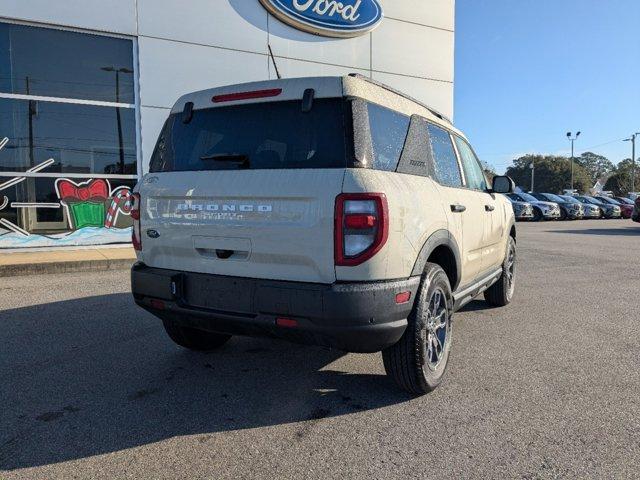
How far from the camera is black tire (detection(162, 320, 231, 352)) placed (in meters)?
A: 3.97

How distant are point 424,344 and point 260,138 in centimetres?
168

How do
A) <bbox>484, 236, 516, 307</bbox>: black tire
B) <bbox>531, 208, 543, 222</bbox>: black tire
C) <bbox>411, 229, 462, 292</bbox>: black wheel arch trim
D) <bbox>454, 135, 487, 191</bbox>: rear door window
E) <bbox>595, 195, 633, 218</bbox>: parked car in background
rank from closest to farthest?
1. <bbox>411, 229, 462, 292</bbox>: black wheel arch trim
2. <bbox>454, 135, 487, 191</bbox>: rear door window
3. <bbox>484, 236, 516, 307</bbox>: black tire
4. <bbox>531, 208, 543, 222</bbox>: black tire
5. <bbox>595, 195, 633, 218</bbox>: parked car in background

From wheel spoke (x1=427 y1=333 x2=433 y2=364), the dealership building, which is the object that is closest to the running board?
wheel spoke (x1=427 y1=333 x2=433 y2=364)

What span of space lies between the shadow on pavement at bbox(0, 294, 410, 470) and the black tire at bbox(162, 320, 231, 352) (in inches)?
3.8

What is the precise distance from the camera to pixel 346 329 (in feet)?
8.87

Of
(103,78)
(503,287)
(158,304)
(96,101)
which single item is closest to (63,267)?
(96,101)

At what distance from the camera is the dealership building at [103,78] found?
942 cm

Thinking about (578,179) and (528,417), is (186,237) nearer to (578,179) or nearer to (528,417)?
(528,417)

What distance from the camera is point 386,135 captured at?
3.11 meters

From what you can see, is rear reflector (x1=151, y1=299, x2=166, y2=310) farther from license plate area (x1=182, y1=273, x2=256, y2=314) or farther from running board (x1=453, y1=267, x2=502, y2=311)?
running board (x1=453, y1=267, x2=502, y2=311)

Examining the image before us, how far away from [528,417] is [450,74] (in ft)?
41.0

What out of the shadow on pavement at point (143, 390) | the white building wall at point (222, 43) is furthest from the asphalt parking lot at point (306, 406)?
the white building wall at point (222, 43)

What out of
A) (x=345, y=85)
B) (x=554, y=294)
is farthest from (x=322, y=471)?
(x=554, y=294)

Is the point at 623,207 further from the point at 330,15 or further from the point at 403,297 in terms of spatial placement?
the point at 403,297
